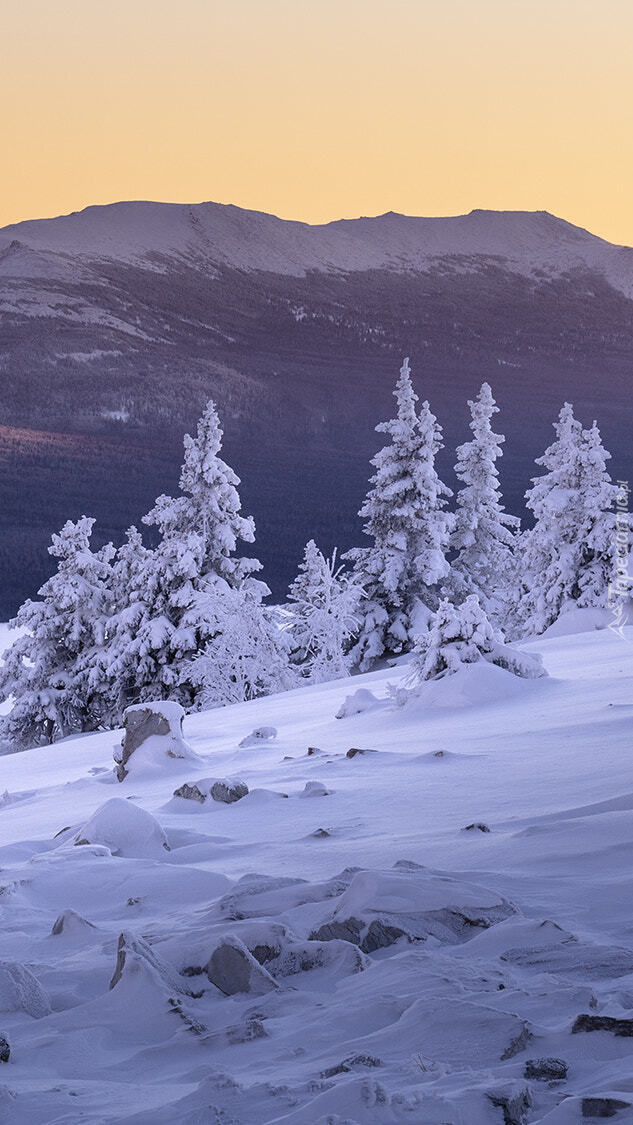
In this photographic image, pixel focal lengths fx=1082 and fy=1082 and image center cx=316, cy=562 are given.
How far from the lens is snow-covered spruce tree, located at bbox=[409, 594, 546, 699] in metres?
12.9

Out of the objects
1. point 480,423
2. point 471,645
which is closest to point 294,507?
point 480,423

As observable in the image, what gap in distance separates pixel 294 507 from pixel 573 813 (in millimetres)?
175472

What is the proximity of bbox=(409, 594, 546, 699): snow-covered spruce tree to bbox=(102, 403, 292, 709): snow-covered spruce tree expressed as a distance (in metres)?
18.0

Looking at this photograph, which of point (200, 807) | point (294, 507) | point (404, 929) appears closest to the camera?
point (404, 929)

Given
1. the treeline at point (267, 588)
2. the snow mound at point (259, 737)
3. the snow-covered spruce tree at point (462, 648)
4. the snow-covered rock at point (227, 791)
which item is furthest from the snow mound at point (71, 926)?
the treeline at point (267, 588)

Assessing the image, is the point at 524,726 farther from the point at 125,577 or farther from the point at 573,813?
the point at 125,577

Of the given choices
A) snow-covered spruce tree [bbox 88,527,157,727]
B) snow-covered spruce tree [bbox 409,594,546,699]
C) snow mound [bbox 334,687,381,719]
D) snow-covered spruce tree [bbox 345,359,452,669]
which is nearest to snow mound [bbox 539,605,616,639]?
snow-covered spruce tree [bbox 345,359,452,669]

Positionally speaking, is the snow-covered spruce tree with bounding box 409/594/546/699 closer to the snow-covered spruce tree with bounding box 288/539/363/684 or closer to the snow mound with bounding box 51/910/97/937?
the snow mound with bounding box 51/910/97/937

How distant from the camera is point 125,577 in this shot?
A: 35281 millimetres

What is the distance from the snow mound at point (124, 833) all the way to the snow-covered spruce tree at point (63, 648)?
1111 inches

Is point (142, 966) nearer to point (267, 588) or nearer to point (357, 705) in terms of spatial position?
point (357, 705)

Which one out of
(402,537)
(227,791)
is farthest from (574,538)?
(227,791)

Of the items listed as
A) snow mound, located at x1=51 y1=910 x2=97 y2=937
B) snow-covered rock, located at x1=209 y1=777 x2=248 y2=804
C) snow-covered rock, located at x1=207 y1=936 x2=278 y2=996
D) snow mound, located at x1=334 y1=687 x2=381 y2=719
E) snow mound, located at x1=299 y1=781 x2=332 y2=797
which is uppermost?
snow-covered rock, located at x1=207 y1=936 x2=278 y2=996

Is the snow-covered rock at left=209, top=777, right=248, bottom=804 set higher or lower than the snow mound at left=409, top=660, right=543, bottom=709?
higher
